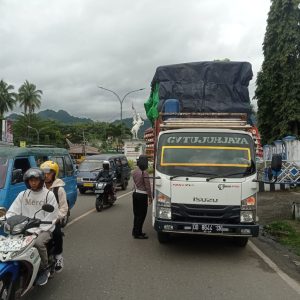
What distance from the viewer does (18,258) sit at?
14.8 feet

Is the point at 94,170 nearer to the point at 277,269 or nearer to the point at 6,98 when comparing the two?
the point at 277,269

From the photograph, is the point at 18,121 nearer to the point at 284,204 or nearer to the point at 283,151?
the point at 283,151

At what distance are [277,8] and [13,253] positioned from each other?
96.7ft

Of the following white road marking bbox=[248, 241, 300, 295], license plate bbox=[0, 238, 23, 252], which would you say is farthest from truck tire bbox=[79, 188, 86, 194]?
license plate bbox=[0, 238, 23, 252]

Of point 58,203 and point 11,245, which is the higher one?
point 58,203

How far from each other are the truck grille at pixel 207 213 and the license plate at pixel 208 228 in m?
0.09

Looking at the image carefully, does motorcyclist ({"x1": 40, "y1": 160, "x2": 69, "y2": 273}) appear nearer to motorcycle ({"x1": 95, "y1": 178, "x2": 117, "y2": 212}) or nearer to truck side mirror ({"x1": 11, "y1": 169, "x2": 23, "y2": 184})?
truck side mirror ({"x1": 11, "y1": 169, "x2": 23, "y2": 184})

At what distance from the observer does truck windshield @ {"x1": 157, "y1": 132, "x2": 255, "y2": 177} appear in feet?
26.1

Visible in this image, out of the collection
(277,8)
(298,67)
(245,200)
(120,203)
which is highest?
(277,8)

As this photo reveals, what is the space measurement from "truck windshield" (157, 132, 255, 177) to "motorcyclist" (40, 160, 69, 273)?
2.43 metres

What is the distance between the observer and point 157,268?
6984 mm

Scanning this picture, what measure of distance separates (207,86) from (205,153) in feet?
9.84

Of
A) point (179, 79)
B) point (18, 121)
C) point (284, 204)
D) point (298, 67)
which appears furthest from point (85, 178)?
point (18, 121)

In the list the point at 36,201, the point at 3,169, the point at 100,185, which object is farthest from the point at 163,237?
the point at 100,185
